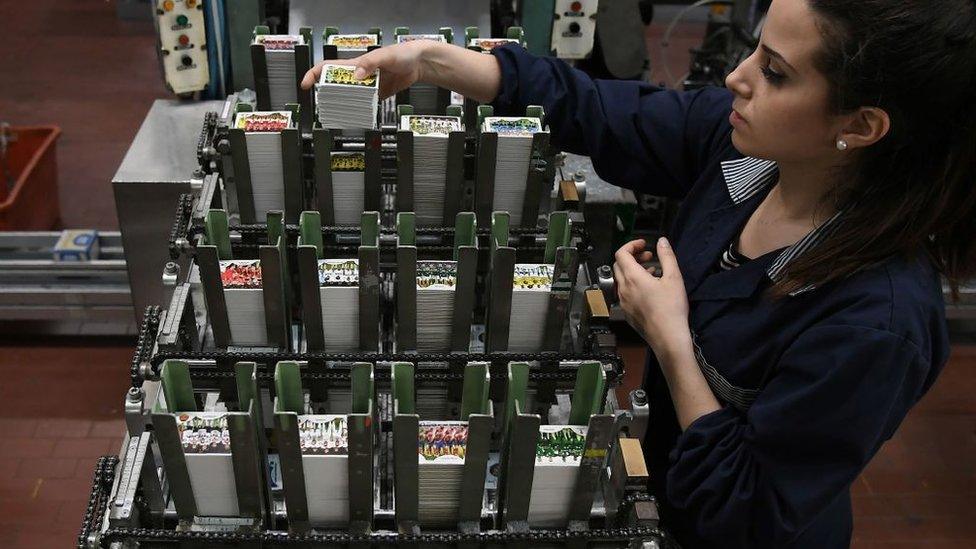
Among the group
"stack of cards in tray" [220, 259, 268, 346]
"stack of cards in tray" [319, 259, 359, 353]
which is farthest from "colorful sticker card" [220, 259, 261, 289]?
"stack of cards in tray" [319, 259, 359, 353]

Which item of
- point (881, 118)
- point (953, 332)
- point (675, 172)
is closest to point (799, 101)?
point (881, 118)

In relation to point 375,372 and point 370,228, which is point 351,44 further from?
A: point 375,372

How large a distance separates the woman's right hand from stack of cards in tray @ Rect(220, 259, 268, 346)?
415 mm

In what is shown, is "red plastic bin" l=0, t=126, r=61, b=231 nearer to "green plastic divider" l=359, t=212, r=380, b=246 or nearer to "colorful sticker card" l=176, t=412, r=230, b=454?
"green plastic divider" l=359, t=212, r=380, b=246

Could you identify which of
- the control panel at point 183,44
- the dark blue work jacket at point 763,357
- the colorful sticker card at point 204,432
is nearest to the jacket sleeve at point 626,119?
the dark blue work jacket at point 763,357

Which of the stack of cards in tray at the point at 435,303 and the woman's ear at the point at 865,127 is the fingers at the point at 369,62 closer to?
the stack of cards in tray at the point at 435,303

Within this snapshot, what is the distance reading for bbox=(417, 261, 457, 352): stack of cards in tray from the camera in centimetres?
154

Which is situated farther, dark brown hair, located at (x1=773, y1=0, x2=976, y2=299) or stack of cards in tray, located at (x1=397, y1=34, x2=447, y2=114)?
stack of cards in tray, located at (x1=397, y1=34, x2=447, y2=114)

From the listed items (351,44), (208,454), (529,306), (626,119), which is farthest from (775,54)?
(351,44)

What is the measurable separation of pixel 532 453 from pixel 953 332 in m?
3.07

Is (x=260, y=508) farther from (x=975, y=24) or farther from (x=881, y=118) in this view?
(x=975, y=24)

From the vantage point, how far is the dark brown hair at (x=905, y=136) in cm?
104

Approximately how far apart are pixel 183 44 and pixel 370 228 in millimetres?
1447

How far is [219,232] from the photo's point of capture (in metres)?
1.62
